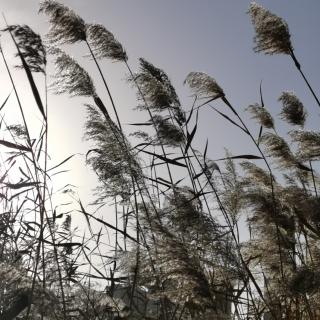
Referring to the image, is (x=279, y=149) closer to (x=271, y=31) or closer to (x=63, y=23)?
(x=271, y=31)

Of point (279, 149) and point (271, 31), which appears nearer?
point (271, 31)

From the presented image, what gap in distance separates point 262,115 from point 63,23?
8.98 feet

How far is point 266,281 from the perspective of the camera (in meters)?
4.13

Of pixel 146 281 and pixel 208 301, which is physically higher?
pixel 146 281

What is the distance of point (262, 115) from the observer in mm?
6367

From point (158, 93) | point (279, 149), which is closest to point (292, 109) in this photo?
point (279, 149)

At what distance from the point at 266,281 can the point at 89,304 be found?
146cm

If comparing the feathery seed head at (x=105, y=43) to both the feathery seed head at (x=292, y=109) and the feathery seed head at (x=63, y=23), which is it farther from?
the feathery seed head at (x=292, y=109)

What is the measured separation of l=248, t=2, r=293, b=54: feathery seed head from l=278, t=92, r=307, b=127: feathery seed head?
35.6 inches

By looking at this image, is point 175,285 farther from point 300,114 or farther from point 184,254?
point 300,114

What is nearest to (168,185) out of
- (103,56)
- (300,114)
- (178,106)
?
(178,106)

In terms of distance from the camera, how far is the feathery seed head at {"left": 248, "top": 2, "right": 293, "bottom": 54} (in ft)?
16.4

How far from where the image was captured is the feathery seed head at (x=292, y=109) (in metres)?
5.79

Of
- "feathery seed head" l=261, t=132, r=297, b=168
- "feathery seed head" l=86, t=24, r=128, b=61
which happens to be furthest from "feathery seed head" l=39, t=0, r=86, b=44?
"feathery seed head" l=261, t=132, r=297, b=168
